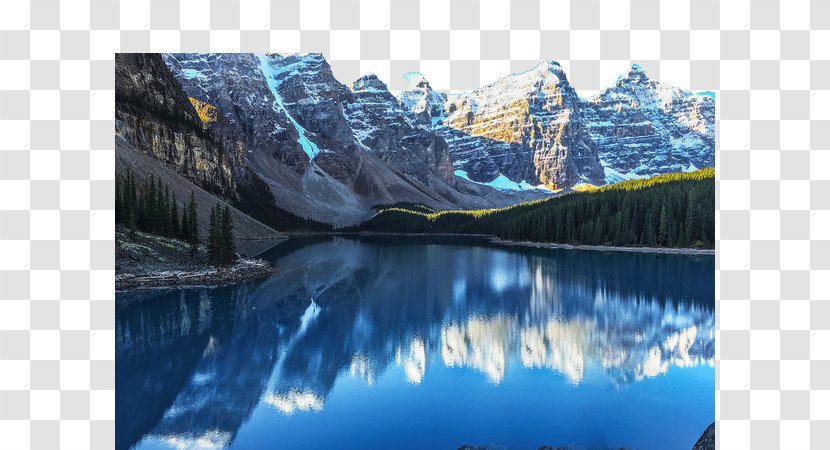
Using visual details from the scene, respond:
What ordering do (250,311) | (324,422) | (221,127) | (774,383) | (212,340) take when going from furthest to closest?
(221,127), (250,311), (212,340), (324,422), (774,383)

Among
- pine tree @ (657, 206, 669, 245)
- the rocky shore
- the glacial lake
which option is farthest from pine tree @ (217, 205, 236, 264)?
pine tree @ (657, 206, 669, 245)

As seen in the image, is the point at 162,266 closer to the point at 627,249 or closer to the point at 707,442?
the point at 707,442

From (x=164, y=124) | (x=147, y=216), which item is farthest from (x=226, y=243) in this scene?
(x=164, y=124)

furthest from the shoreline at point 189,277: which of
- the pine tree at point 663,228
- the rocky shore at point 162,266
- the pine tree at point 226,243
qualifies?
the pine tree at point 663,228

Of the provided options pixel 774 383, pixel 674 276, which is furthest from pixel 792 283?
pixel 674 276

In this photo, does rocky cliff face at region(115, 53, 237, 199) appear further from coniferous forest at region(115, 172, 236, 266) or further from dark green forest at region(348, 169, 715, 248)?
dark green forest at region(348, 169, 715, 248)

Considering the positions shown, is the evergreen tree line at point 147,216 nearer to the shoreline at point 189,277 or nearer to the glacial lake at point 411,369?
the shoreline at point 189,277

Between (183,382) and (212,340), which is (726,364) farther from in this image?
(212,340)
